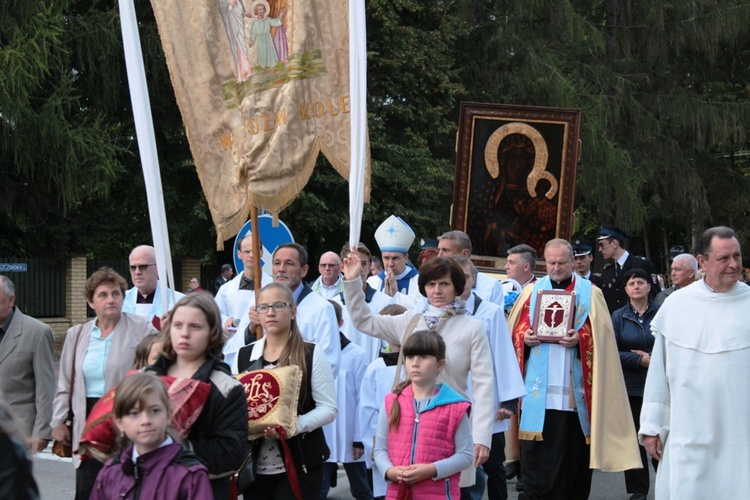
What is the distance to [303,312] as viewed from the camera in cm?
732

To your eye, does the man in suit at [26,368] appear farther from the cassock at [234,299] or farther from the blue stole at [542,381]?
the blue stole at [542,381]

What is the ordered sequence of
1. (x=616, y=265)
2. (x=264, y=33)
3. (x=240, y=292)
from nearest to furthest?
(x=264, y=33) < (x=240, y=292) < (x=616, y=265)

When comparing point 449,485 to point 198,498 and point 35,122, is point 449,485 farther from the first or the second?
point 35,122

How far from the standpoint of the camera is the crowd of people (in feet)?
15.7

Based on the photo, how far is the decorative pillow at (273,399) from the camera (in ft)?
18.0

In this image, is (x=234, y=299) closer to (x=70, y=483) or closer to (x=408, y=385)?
(x=70, y=483)

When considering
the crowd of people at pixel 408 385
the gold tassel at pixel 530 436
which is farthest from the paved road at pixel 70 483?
the gold tassel at pixel 530 436

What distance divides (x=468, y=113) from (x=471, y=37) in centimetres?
1313

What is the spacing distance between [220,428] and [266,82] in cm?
306

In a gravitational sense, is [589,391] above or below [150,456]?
below

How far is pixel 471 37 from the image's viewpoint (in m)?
28.4

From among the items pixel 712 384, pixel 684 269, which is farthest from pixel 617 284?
pixel 712 384

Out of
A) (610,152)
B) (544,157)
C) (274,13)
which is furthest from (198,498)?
(610,152)

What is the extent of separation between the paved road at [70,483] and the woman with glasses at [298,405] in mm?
3622
